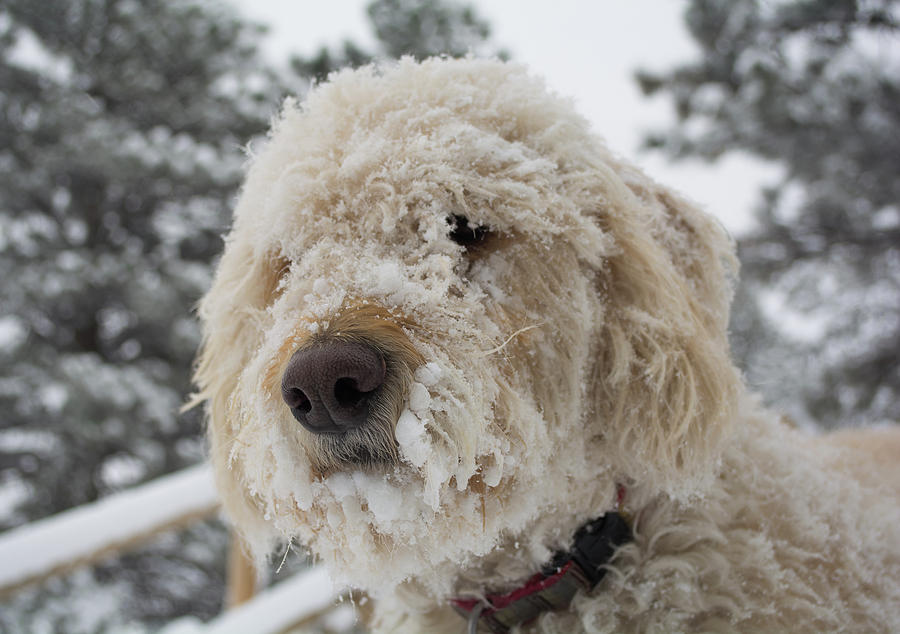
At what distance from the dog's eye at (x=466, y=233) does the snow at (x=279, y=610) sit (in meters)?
2.23

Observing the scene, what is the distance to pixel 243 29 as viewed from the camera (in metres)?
12.5

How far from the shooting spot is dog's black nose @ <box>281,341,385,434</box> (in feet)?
3.54

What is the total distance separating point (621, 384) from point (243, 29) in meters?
13.3

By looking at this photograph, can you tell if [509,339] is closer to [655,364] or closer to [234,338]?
[655,364]

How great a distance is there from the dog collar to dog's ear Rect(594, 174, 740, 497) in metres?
0.14

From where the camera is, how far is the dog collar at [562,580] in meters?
1.45


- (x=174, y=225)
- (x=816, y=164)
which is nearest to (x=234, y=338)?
(x=816, y=164)

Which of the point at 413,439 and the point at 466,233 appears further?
the point at 466,233

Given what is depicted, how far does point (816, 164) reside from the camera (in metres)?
7.24

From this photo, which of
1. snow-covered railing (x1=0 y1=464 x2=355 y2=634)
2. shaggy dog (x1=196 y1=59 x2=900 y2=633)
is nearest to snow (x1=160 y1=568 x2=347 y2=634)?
snow-covered railing (x1=0 y1=464 x2=355 y2=634)

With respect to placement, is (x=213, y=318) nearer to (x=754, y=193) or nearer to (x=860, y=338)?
(x=754, y=193)

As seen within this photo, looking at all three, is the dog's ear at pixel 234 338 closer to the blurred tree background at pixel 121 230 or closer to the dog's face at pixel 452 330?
the dog's face at pixel 452 330

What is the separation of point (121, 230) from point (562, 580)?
12568 mm

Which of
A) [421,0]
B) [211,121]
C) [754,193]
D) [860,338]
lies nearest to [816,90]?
[754,193]
